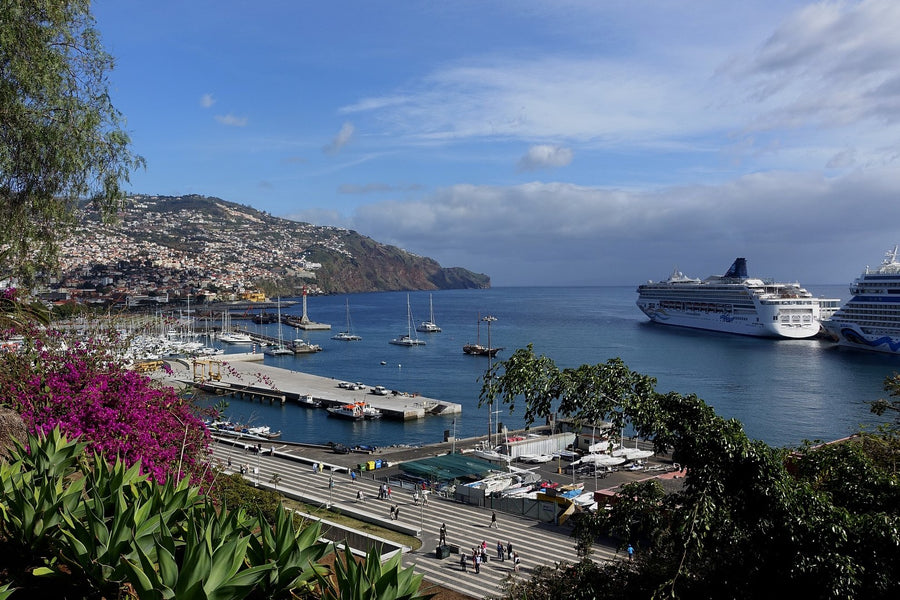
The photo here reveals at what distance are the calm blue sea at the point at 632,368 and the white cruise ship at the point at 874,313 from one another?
1209 millimetres

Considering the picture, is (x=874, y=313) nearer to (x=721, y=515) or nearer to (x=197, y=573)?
(x=721, y=515)

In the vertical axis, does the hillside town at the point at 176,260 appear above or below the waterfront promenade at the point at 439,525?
above

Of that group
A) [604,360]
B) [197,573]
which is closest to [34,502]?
[197,573]

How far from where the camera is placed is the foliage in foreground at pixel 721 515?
3982 mm

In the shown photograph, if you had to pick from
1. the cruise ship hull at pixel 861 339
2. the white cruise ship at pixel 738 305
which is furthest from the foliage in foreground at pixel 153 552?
the white cruise ship at pixel 738 305

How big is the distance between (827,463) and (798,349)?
5820 centimetres

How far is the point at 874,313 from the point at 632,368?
2385cm

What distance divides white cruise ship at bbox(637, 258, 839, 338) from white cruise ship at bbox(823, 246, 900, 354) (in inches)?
223

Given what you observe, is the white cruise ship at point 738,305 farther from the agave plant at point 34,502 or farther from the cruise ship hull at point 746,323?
the agave plant at point 34,502

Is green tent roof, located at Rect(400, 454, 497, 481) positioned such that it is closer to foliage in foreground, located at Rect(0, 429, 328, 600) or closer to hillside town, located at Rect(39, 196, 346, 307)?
foliage in foreground, located at Rect(0, 429, 328, 600)

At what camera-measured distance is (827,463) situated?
17.7 ft

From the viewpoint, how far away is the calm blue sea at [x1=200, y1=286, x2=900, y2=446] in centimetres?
3148

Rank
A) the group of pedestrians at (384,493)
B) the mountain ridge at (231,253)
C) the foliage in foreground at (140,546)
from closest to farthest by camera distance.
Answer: the foliage in foreground at (140,546)
the group of pedestrians at (384,493)
the mountain ridge at (231,253)

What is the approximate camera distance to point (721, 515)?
4.23 metres
